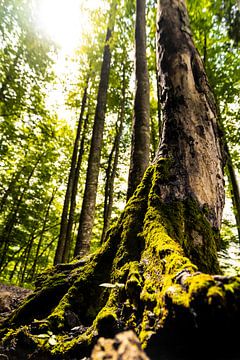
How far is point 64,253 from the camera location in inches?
440

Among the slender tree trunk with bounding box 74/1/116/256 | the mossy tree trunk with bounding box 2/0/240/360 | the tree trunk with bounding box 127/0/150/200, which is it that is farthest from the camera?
the slender tree trunk with bounding box 74/1/116/256

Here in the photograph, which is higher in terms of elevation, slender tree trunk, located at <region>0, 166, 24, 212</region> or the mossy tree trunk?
slender tree trunk, located at <region>0, 166, 24, 212</region>

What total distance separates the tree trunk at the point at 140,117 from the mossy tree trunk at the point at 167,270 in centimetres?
150

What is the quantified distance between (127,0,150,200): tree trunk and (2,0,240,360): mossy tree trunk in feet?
4.91

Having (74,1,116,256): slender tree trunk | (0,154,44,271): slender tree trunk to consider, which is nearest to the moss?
(74,1,116,256): slender tree trunk

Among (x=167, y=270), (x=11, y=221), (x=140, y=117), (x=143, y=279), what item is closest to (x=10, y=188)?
(x=11, y=221)

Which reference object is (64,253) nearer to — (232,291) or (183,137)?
(183,137)

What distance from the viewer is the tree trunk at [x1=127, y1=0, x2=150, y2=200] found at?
4.84 meters

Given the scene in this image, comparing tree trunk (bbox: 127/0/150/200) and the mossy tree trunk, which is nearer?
the mossy tree trunk

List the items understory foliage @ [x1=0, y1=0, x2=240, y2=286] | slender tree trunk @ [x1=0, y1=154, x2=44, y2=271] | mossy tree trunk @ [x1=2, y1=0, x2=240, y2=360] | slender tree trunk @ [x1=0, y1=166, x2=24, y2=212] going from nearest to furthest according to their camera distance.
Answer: mossy tree trunk @ [x1=2, y1=0, x2=240, y2=360], understory foliage @ [x1=0, y1=0, x2=240, y2=286], slender tree trunk @ [x1=0, y1=166, x2=24, y2=212], slender tree trunk @ [x1=0, y1=154, x2=44, y2=271]

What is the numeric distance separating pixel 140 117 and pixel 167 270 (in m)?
4.15

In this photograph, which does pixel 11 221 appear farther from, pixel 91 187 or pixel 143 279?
pixel 143 279

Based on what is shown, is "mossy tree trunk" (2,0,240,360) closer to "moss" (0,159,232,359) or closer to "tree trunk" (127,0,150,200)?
"moss" (0,159,232,359)

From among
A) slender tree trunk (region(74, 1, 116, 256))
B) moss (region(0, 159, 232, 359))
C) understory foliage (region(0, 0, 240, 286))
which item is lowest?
moss (region(0, 159, 232, 359))
